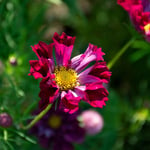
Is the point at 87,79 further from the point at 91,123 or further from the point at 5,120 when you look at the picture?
the point at 91,123

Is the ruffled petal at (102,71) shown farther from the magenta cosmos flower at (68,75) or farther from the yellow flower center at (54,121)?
the yellow flower center at (54,121)

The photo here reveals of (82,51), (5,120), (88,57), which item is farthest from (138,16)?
(82,51)

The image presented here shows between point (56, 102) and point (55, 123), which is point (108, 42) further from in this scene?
point (56, 102)

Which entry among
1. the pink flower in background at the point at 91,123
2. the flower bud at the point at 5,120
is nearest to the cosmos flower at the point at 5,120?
the flower bud at the point at 5,120

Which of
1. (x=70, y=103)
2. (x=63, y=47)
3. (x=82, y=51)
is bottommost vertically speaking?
(x=82, y=51)

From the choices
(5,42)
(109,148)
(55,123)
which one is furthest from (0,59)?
(109,148)

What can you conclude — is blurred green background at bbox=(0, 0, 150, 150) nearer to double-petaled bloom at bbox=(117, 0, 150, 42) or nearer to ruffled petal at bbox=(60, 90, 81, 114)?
double-petaled bloom at bbox=(117, 0, 150, 42)
